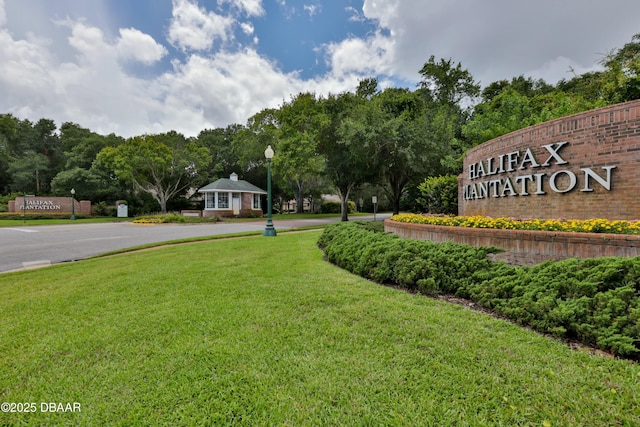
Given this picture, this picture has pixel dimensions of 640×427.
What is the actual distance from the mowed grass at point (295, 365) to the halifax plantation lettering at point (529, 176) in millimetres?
3679

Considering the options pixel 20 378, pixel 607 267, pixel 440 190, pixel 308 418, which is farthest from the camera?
pixel 440 190

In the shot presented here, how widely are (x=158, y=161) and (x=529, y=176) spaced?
2793 centimetres

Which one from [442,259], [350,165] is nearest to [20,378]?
[442,259]

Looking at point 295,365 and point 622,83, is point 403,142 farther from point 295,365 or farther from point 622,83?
point 295,365

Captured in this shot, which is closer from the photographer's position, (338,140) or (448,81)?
(338,140)

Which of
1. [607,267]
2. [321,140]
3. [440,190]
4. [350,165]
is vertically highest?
[321,140]

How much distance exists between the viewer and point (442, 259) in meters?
4.33

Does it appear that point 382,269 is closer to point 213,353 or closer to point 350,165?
point 213,353

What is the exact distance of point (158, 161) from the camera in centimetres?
2686

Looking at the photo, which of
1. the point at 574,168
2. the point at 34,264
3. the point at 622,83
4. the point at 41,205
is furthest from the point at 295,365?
the point at 41,205

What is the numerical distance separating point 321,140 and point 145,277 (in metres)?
17.4

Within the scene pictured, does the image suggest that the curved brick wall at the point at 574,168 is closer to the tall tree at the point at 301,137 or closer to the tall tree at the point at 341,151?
the tall tree at the point at 341,151

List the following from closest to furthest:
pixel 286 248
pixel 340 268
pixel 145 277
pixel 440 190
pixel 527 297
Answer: pixel 527 297
pixel 145 277
pixel 340 268
pixel 286 248
pixel 440 190

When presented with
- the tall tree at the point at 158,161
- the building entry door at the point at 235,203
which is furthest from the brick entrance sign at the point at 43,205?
the building entry door at the point at 235,203
